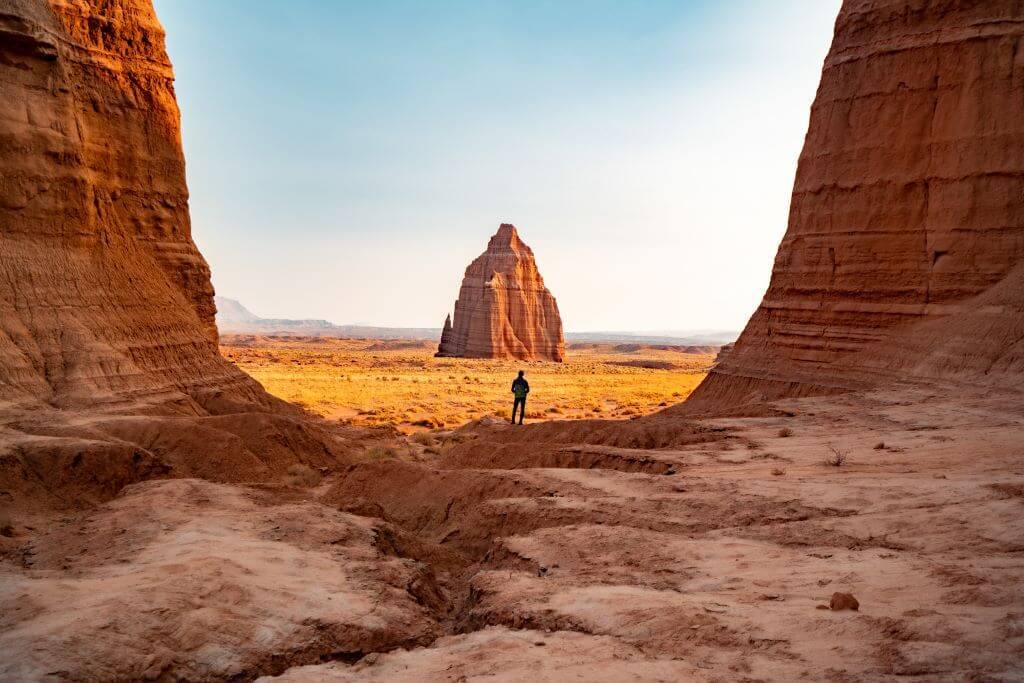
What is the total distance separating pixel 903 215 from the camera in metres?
21.0

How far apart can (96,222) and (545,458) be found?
46.5 feet

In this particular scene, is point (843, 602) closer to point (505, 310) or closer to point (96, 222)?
point (96, 222)

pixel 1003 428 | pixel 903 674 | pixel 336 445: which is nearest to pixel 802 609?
pixel 903 674

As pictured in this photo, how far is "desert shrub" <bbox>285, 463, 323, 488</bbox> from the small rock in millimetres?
11559

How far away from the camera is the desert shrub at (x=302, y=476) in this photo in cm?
1532

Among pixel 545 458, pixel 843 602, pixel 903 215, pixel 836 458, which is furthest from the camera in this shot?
pixel 903 215

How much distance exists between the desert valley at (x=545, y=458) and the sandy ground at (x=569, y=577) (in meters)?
0.04

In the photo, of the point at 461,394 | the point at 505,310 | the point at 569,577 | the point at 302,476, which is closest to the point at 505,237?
the point at 505,310

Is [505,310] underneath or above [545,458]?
above

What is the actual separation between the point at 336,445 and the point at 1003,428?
13347 millimetres

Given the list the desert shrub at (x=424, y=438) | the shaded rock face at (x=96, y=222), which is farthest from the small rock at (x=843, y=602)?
the desert shrub at (x=424, y=438)

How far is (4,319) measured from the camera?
16969 mm

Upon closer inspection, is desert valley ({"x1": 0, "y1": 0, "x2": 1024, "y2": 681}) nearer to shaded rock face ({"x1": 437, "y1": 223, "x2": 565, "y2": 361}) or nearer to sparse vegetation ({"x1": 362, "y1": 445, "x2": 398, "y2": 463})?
sparse vegetation ({"x1": 362, "y1": 445, "x2": 398, "y2": 463})

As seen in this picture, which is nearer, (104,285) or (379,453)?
(379,453)
